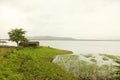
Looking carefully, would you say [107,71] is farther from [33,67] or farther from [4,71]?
[4,71]

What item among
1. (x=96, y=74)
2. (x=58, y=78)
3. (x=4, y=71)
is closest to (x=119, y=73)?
(x=96, y=74)

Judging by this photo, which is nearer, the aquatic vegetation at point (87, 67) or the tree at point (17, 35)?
the aquatic vegetation at point (87, 67)

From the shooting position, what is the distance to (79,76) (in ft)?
88.7

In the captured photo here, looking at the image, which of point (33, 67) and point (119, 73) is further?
point (33, 67)

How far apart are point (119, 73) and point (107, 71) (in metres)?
5.27

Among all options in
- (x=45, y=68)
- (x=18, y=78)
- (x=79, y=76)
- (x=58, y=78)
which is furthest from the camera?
(x=45, y=68)

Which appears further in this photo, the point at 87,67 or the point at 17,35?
the point at 17,35

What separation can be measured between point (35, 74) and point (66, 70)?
4410mm

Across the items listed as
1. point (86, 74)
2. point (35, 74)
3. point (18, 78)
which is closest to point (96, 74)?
point (86, 74)

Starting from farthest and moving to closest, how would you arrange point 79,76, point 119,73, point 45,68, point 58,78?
point 45,68 < point 79,76 < point 58,78 < point 119,73

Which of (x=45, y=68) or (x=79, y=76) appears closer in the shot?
(x=79, y=76)

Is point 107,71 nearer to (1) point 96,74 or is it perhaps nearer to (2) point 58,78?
(1) point 96,74

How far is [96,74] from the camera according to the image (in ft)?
83.8

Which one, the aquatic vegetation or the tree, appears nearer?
the aquatic vegetation
